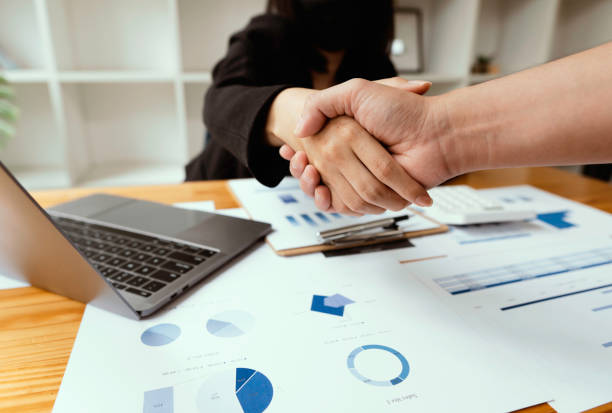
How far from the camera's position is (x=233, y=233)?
54 centimetres

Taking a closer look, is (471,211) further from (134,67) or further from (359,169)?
(134,67)

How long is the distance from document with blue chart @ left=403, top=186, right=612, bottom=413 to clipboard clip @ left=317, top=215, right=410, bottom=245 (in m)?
0.05

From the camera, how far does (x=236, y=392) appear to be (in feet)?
0.94

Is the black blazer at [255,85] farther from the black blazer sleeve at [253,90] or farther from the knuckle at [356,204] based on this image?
the knuckle at [356,204]

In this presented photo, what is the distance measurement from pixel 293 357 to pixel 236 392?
0.18 ft

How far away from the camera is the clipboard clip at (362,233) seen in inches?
20.9

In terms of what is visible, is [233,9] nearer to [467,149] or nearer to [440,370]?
[467,149]

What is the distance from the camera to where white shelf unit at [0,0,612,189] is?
5.27 feet

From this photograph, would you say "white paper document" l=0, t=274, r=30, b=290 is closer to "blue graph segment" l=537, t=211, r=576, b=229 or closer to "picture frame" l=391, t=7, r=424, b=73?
"blue graph segment" l=537, t=211, r=576, b=229

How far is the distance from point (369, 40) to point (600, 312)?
3.23 ft

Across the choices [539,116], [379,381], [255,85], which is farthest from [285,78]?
[379,381]

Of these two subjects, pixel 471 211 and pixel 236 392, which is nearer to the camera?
pixel 236 392

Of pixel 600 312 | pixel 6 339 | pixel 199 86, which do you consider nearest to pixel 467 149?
pixel 600 312

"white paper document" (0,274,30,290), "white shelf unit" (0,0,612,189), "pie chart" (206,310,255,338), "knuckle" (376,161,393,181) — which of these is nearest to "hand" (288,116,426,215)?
"knuckle" (376,161,393,181)
